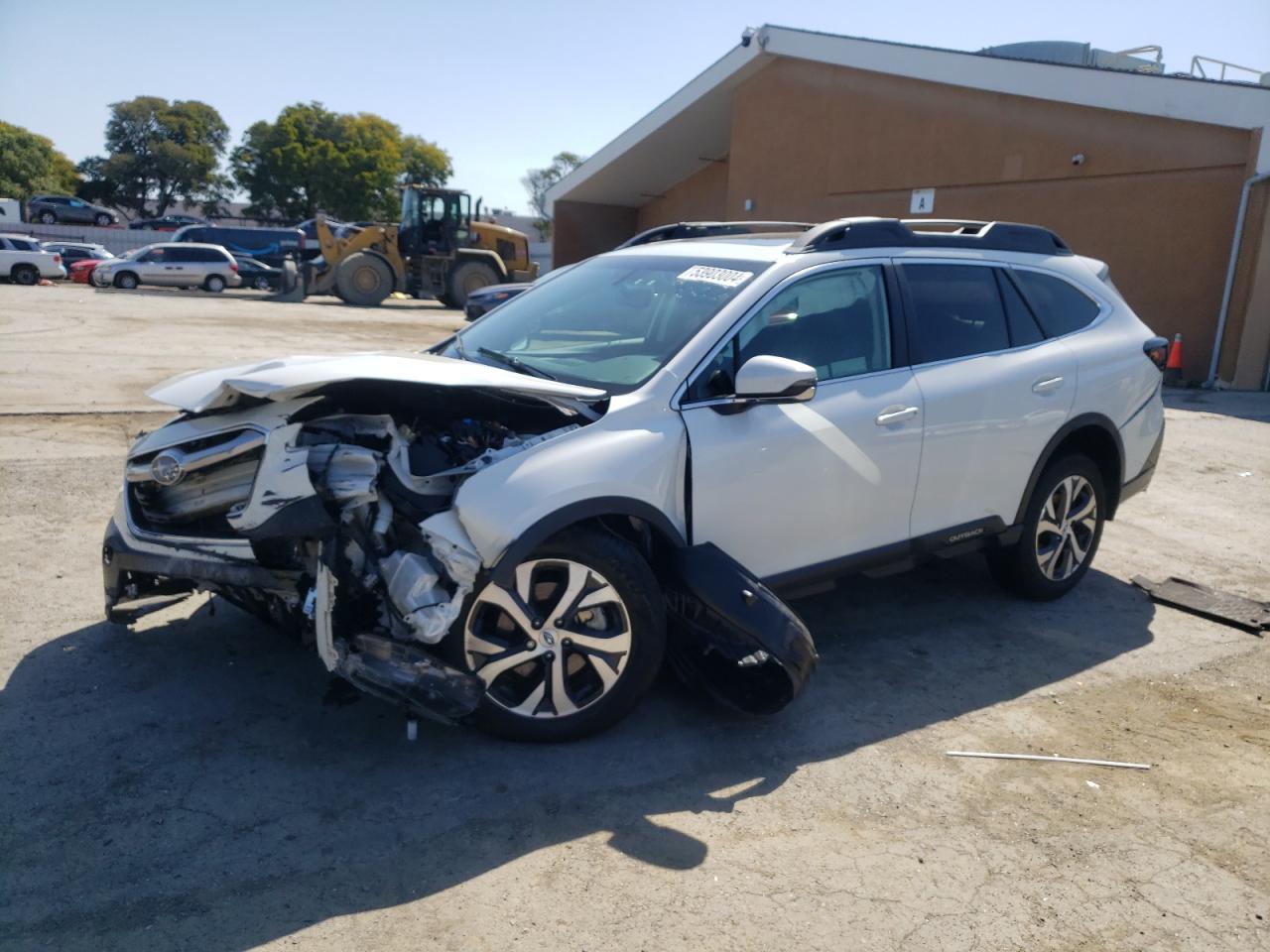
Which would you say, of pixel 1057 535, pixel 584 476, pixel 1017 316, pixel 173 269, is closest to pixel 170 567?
pixel 584 476

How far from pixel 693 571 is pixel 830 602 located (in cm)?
187

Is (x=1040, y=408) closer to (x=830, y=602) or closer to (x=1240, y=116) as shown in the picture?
(x=830, y=602)

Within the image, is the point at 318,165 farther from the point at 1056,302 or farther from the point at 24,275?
the point at 1056,302

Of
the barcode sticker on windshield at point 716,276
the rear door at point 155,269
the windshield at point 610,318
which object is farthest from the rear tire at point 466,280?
the barcode sticker on windshield at point 716,276

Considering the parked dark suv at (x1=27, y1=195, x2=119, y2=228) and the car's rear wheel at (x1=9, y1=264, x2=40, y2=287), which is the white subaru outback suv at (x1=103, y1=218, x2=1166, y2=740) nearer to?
the car's rear wheel at (x1=9, y1=264, x2=40, y2=287)

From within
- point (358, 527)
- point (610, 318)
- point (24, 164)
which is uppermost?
point (24, 164)

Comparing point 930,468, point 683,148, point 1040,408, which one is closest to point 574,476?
point 930,468

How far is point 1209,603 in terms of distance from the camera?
5.56 m

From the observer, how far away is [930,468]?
4.57 m

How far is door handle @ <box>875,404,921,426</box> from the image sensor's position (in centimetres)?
436

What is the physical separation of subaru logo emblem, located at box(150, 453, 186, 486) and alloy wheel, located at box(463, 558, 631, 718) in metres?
1.21

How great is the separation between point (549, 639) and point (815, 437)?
4.55 feet

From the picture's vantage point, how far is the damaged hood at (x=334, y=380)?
347 cm

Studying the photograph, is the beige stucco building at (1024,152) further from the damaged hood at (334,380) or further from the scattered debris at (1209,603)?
the damaged hood at (334,380)
